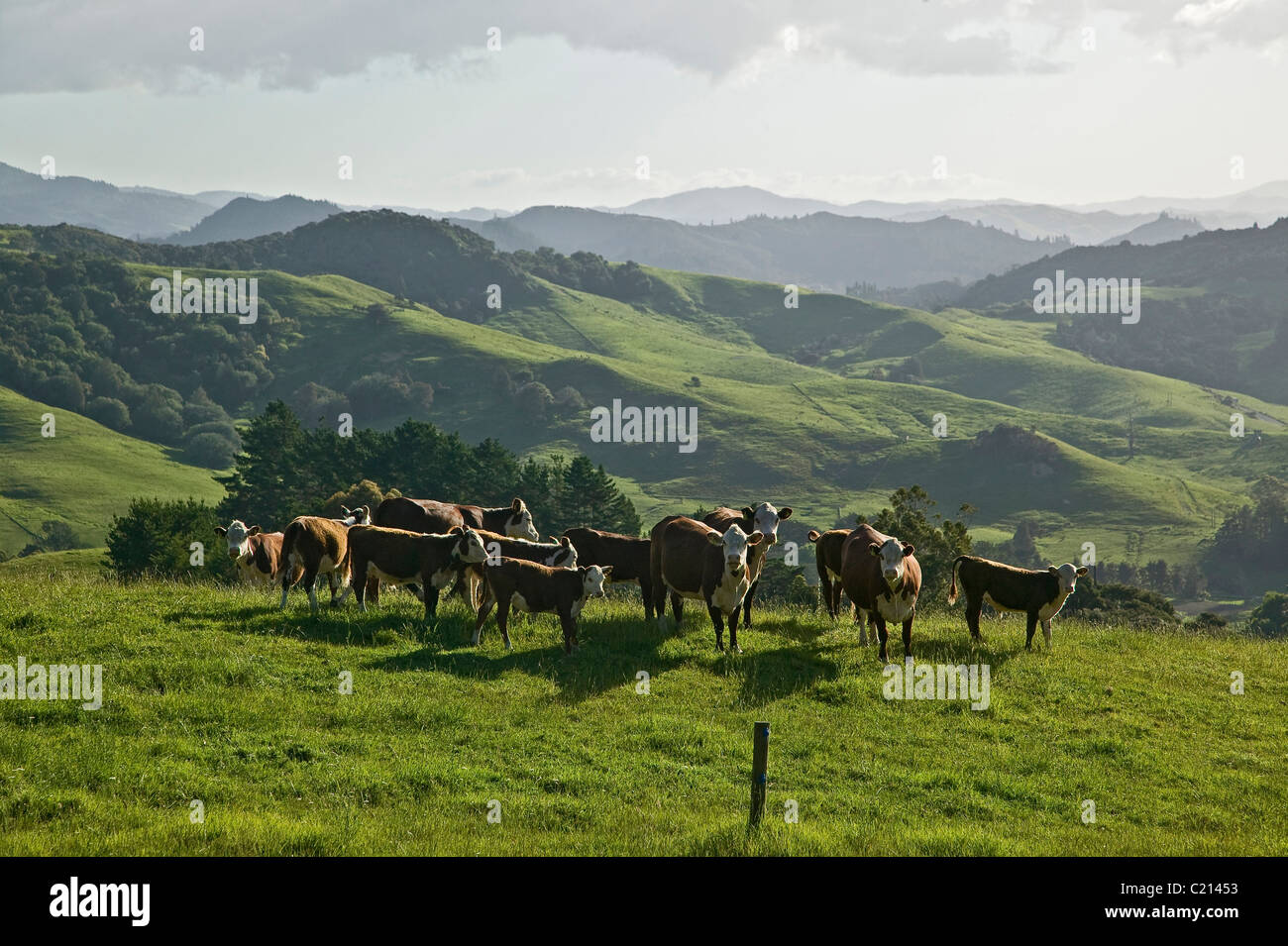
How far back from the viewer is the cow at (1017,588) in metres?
22.2

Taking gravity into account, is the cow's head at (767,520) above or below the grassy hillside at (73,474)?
above

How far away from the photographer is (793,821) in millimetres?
12812

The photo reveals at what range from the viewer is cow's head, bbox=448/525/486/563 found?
20.6 m

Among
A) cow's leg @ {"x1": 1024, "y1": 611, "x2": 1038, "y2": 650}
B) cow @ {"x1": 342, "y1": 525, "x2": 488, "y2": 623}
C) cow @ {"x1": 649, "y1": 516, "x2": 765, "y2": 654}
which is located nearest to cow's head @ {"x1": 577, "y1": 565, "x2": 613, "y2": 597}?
cow @ {"x1": 649, "y1": 516, "x2": 765, "y2": 654}

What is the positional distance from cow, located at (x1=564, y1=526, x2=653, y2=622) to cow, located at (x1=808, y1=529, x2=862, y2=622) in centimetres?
380

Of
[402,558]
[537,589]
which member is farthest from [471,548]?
[537,589]

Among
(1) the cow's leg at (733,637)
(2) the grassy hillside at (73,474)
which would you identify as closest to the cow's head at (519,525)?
(1) the cow's leg at (733,637)

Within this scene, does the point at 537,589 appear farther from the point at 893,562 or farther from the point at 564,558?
the point at 893,562

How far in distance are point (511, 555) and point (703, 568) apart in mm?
3978

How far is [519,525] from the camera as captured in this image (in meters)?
26.7

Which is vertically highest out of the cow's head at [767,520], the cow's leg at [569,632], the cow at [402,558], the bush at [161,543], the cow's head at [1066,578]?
the cow's head at [767,520]

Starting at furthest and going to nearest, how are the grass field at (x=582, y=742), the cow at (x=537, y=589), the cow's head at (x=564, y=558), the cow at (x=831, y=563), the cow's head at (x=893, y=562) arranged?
the cow at (x=831, y=563), the cow's head at (x=564, y=558), the cow at (x=537, y=589), the cow's head at (x=893, y=562), the grass field at (x=582, y=742)

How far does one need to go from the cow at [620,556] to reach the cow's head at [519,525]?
2359 millimetres

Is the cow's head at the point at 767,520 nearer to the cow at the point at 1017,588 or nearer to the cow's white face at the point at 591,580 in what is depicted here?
the cow at the point at 1017,588
